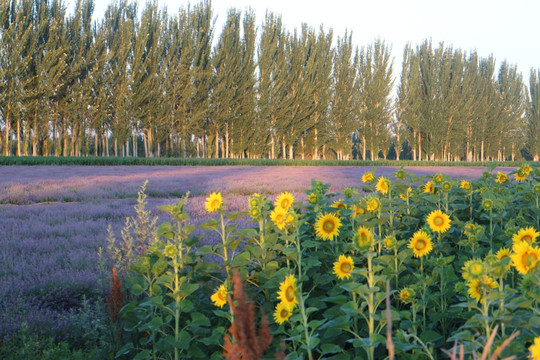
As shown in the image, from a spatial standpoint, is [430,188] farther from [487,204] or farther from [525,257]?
[525,257]

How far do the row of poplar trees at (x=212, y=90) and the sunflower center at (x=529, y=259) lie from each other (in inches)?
924

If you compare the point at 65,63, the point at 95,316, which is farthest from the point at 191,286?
the point at 65,63

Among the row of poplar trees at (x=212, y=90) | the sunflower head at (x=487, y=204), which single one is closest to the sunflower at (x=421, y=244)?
the sunflower head at (x=487, y=204)

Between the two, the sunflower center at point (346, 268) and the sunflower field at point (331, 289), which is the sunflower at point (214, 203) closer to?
the sunflower field at point (331, 289)

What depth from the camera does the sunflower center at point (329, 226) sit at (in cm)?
217

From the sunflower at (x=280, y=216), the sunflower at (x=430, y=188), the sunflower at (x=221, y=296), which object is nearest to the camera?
the sunflower at (x=221, y=296)

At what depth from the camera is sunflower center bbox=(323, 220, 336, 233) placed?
2.17 metres

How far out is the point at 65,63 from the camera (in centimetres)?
2238

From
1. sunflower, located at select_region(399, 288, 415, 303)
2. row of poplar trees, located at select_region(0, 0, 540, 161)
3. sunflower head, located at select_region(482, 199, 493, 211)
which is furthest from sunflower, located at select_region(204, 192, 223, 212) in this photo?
row of poplar trees, located at select_region(0, 0, 540, 161)

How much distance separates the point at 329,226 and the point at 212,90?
26.0 m

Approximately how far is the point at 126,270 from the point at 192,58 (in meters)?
24.7

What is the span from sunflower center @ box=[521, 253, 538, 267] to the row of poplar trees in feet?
77.0

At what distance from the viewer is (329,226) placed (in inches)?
85.5

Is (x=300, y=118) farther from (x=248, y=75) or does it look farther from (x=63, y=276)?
(x=63, y=276)
